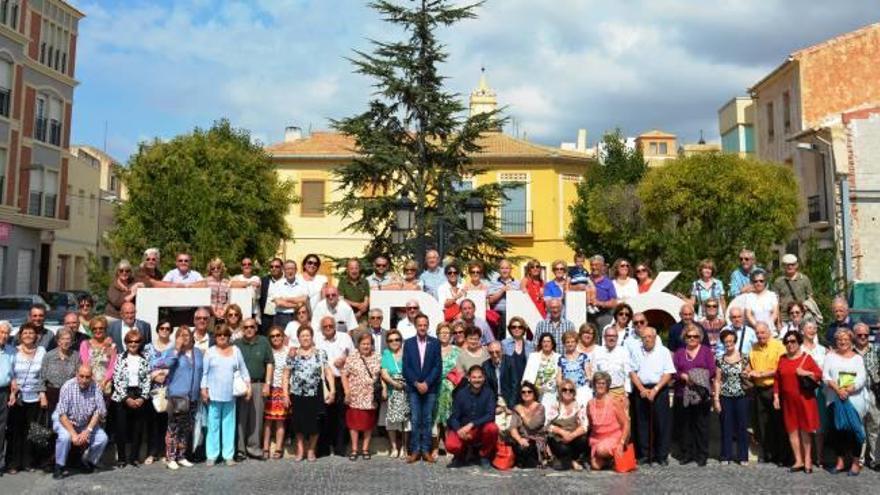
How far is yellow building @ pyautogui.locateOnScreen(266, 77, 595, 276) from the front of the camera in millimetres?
36656

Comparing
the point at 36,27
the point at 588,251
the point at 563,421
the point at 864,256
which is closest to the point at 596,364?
the point at 563,421

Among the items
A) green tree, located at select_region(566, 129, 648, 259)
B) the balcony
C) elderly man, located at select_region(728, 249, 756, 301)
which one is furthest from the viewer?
the balcony

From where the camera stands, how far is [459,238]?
21.1 metres

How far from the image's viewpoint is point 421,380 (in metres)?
9.34

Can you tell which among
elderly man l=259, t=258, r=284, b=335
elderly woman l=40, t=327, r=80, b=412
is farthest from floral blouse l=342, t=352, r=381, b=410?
elderly woman l=40, t=327, r=80, b=412

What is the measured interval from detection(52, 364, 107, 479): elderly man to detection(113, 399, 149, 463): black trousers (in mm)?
324

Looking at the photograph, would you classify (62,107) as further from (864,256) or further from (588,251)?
(864,256)

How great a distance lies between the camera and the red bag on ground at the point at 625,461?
892 cm

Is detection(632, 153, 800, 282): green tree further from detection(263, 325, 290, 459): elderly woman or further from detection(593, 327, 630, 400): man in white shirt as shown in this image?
detection(263, 325, 290, 459): elderly woman

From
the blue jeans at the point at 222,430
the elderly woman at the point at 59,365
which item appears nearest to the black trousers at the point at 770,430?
the blue jeans at the point at 222,430

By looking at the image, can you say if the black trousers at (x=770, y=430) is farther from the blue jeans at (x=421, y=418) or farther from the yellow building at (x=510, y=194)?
the yellow building at (x=510, y=194)

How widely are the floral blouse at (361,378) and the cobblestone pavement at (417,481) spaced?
70 centimetres

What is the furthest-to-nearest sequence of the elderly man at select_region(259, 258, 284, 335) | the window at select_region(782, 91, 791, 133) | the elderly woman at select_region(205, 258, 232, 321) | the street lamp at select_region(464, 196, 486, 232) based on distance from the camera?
the window at select_region(782, 91, 791, 133) → the street lamp at select_region(464, 196, 486, 232) → the elderly man at select_region(259, 258, 284, 335) → the elderly woman at select_region(205, 258, 232, 321)

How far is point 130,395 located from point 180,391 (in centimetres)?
53
